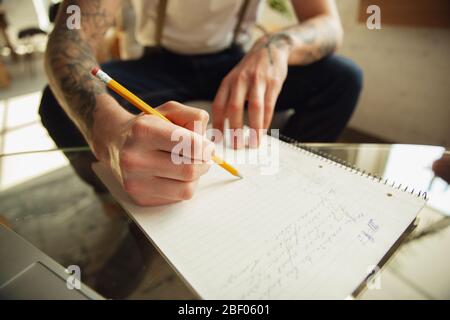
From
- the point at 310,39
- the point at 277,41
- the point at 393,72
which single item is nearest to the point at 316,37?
the point at 310,39

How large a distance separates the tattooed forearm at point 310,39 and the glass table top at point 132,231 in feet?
0.72

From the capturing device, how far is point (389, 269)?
0.96 feet

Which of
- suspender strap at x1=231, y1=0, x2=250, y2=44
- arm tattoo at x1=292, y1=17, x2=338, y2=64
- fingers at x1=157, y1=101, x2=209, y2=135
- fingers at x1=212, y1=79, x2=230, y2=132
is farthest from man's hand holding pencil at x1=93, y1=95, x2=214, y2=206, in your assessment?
suspender strap at x1=231, y1=0, x2=250, y2=44

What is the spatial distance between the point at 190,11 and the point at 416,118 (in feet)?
3.35

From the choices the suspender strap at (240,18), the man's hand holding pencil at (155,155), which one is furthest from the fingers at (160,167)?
the suspender strap at (240,18)

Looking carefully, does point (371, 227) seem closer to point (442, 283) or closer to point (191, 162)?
point (442, 283)

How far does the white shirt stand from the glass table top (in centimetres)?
38

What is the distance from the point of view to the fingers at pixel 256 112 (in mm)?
429

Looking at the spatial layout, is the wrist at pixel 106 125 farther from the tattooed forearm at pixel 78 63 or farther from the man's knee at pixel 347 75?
the man's knee at pixel 347 75

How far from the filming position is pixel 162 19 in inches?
27.9

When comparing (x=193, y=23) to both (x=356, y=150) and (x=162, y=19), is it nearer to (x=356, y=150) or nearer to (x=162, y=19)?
(x=162, y=19)

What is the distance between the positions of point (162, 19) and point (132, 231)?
55 cm
